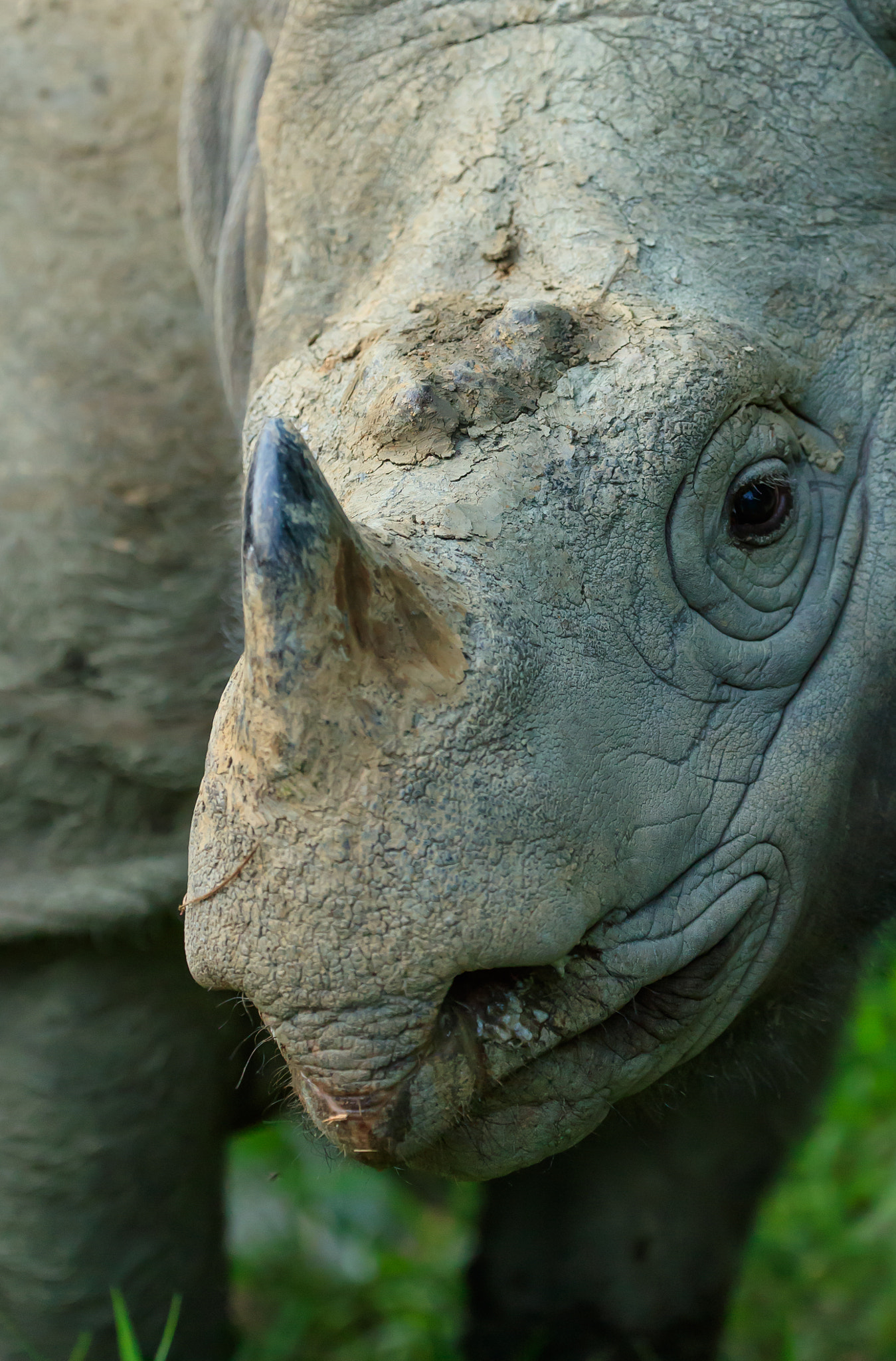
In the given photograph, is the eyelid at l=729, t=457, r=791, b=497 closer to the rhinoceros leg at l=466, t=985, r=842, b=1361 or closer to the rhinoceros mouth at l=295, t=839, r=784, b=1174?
the rhinoceros mouth at l=295, t=839, r=784, b=1174

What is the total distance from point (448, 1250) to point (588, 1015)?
8.67 feet

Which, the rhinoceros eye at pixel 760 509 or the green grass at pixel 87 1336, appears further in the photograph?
the green grass at pixel 87 1336

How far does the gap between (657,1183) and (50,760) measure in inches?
62.7

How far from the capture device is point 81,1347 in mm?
2648

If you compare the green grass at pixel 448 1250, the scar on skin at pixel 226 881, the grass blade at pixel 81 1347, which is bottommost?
the green grass at pixel 448 1250

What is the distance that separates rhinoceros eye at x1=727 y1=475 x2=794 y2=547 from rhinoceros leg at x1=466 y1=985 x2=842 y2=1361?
1557 mm

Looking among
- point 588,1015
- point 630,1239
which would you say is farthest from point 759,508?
point 630,1239

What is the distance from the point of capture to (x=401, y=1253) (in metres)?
3.93

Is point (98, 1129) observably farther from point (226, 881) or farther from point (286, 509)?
point (286, 509)

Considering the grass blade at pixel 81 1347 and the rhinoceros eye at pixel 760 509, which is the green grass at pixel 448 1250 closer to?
the grass blade at pixel 81 1347

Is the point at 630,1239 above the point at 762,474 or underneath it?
underneath

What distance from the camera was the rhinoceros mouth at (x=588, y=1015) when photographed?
154cm

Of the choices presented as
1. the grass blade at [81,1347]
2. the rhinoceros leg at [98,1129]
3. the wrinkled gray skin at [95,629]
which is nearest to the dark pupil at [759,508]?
the wrinkled gray skin at [95,629]

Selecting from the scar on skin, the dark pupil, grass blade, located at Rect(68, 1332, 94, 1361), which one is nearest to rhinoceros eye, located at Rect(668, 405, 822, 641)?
the dark pupil
